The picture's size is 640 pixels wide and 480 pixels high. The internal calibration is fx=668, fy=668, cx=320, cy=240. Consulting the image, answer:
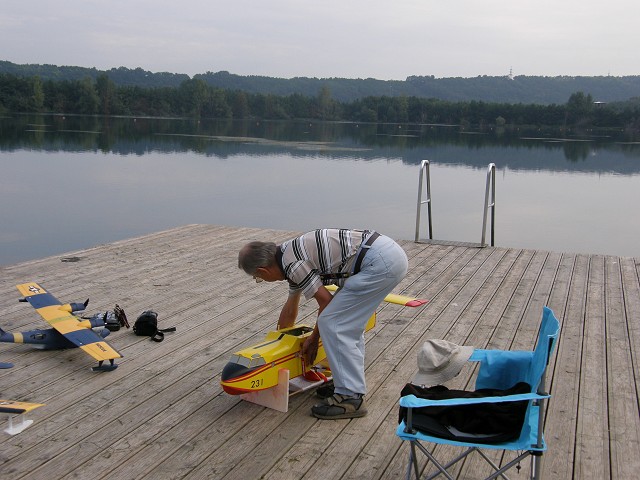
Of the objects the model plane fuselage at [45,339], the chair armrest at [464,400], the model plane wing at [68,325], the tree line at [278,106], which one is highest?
the tree line at [278,106]

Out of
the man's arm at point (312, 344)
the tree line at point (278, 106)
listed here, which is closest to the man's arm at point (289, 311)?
the man's arm at point (312, 344)

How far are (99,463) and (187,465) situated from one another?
38 cm

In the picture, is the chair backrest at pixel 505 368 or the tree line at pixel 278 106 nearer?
the chair backrest at pixel 505 368

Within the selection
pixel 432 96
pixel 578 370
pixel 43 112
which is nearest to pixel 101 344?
pixel 578 370

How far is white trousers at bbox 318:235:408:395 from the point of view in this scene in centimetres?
333

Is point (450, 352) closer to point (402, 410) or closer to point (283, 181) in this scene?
point (402, 410)

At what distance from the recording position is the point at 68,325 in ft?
14.0

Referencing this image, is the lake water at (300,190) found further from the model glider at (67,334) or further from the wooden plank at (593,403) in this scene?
the wooden plank at (593,403)

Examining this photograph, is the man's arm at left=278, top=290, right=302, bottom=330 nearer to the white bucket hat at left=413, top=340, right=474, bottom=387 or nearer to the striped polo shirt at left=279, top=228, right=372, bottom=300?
the striped polo shirt at left=279, top=228, right=372, bottom=300

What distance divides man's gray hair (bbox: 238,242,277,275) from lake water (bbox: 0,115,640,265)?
976 centimetres

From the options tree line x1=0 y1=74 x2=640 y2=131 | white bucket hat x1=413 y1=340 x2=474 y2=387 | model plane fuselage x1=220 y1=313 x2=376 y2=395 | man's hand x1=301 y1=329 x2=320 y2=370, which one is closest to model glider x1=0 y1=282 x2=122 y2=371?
model plane fuselage x1=220 y1=313 x2=376 y2=395

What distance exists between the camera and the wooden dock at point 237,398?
9.86 ft

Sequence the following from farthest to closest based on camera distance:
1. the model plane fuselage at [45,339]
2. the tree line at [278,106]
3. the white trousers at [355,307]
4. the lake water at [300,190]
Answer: the tree line at [278,106] < the lake water at [300,190] < the model plane fuselage at [45,339] < the white trousers at [355,307]

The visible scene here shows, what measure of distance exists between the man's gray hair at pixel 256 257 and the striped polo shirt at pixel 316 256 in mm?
72
